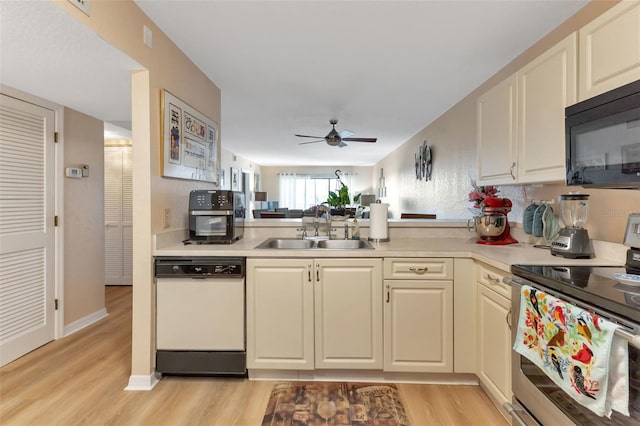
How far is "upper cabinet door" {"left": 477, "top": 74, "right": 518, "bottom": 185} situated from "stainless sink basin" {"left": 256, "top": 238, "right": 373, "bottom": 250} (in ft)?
3.25

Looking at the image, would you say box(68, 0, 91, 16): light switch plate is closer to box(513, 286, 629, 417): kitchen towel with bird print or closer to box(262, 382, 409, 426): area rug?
box(262, 382, 409, 426): area rug

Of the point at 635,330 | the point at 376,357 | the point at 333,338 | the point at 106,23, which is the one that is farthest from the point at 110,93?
the point at 635,330

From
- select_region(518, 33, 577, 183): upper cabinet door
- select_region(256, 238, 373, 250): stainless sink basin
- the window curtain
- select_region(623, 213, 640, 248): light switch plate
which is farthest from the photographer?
the window curtain

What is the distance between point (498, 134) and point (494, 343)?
130 cm

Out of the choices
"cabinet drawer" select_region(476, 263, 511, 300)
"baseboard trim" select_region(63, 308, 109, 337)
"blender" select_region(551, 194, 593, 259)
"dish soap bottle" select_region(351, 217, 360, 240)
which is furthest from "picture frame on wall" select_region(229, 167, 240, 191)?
"blender" select_region(551, 194, 593, 259)

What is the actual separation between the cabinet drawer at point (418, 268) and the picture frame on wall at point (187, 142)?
161 centimetres

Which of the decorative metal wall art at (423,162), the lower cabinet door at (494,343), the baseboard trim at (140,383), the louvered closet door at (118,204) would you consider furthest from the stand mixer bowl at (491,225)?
the louvered closet door at (118,204)

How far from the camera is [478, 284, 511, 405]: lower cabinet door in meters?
1.68

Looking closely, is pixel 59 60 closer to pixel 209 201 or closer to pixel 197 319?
pixel 209 201

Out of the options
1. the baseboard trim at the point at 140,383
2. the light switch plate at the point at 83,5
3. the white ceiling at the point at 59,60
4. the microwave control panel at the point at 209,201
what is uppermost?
the light switch plate at the point at 83,5

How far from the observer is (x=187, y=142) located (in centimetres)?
252

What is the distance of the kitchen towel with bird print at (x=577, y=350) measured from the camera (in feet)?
3.20

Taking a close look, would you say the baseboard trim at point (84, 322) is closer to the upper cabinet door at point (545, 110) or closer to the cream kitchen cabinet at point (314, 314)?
the cream kitchen cabinet at point (314, 314)

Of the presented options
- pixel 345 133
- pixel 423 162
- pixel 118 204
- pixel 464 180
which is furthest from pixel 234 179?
pixel 464 180
